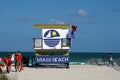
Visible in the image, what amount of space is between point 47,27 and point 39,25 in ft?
2.16

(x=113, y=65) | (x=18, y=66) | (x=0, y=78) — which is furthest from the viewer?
(x=113, y=65)

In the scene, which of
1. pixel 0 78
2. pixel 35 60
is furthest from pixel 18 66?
pixel 0 78

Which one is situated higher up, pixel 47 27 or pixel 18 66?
pixel 47 27

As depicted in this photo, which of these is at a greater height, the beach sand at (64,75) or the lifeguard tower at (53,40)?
the lifeguard tower at (53,40)

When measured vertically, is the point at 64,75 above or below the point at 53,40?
below

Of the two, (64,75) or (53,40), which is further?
(53,40)

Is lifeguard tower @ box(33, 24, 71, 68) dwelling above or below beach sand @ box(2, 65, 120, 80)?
above

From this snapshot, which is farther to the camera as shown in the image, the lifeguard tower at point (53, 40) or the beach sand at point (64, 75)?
the lifeguard tower at point (53, 40)

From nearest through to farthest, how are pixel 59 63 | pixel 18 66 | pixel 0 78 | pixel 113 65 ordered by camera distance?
pixel 0 78, pixel 18 66, pixel 59 63, pixel 113 65

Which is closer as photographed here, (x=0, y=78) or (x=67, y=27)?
(x=0, y=78)

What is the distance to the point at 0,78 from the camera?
2317cm

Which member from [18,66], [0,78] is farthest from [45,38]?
[0,78]

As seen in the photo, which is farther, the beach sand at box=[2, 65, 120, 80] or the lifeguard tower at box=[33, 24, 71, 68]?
the lifeguard tower at box=[33, 24, 71, 68]

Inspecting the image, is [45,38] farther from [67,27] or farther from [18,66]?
[18,66]
